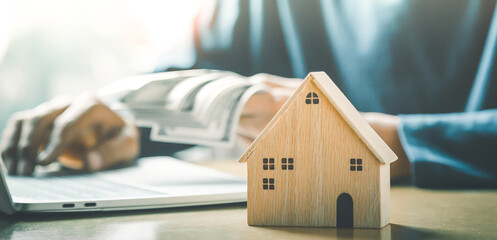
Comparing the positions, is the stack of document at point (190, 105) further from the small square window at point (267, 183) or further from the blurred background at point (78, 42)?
the blurred background at point (78, 42)

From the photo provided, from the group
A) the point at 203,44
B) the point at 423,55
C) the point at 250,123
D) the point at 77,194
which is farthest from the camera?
the point at 203,44

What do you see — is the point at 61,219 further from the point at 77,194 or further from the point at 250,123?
the point at 250,123

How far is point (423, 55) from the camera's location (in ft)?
4.05

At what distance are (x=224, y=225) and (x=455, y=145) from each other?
0.57 m

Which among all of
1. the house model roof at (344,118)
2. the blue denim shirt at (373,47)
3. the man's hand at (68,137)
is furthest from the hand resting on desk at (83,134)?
the house model roof at (344,118)

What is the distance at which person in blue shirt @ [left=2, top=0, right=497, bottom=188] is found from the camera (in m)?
0.92

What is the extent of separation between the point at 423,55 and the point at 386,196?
801 mm

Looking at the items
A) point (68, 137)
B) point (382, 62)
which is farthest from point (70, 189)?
point (382, 62)

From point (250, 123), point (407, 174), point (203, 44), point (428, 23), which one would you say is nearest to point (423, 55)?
point (428, 23)

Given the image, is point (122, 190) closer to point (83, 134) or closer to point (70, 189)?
point (70, 189)

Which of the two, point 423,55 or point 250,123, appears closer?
point 250,123

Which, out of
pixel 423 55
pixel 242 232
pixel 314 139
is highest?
pixel 423 55

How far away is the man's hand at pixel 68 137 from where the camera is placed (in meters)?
0.94

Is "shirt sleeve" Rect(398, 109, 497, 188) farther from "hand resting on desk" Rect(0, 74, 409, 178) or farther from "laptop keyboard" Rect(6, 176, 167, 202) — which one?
"laptop keyboard" Rect(6, 176, 167, 202)
